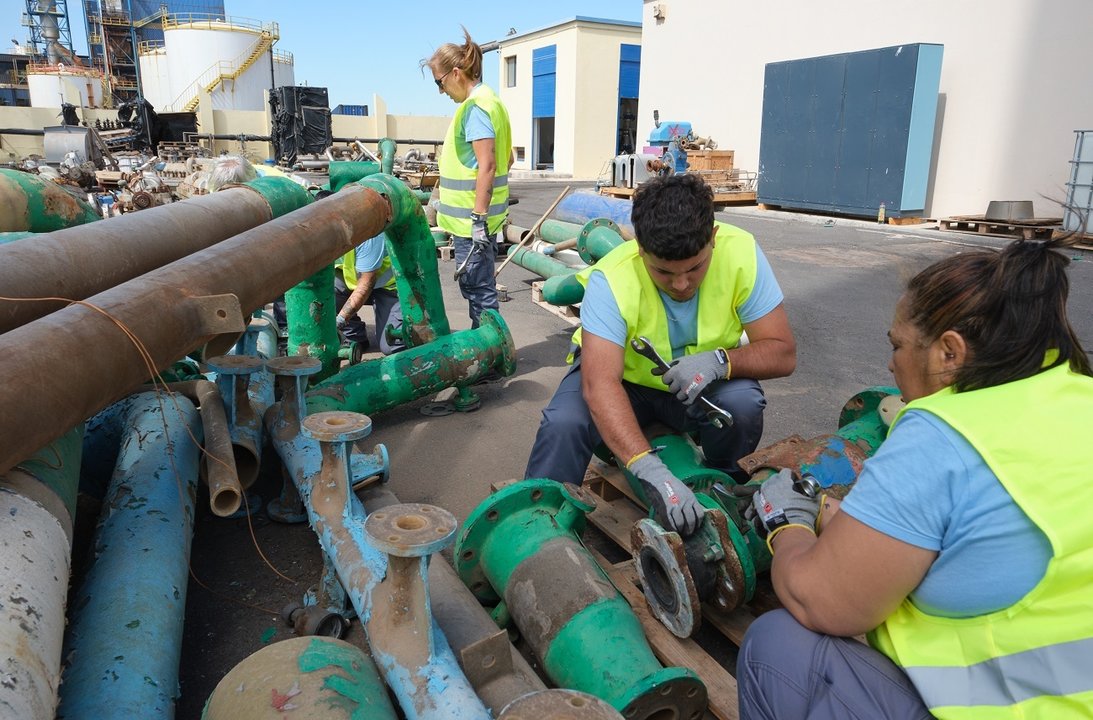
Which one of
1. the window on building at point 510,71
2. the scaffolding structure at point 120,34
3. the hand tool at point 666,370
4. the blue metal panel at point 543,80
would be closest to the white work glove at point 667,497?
the hand tool at point 666,370

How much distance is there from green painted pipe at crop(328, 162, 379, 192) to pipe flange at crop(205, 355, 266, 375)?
5.37 ft

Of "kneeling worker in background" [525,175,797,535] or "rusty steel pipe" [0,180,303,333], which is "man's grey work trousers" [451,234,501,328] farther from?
"kneeling worker in background" [525,175,797,535]

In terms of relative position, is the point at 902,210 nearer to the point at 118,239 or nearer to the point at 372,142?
the point at 118,239

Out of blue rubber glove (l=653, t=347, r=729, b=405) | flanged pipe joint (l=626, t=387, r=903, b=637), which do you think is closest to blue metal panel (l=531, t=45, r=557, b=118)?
blue rubber glove (l=653, t=347, r=729, b=405)

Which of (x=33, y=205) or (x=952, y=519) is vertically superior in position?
(x=33, y=205)

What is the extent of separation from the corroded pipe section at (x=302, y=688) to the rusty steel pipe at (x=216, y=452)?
0.76 m

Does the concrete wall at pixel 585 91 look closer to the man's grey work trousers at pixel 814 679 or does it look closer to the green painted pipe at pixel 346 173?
the green painted pipe at pixel 346 173

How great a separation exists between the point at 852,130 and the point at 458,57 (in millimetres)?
8755

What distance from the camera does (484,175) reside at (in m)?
4.21

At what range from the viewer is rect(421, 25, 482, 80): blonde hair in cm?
416

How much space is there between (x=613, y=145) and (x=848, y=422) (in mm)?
22208

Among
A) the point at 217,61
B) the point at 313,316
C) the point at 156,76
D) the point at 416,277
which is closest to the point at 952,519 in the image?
the point at 313,316

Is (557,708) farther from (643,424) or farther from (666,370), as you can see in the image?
(643,424)

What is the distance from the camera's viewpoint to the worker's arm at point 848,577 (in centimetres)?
110
